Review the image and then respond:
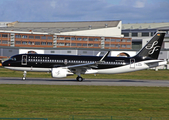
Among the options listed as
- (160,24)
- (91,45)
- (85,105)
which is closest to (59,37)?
(91,45)

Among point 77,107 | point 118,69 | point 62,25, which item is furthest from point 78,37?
point 77,107

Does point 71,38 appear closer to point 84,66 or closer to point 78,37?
point 78,37

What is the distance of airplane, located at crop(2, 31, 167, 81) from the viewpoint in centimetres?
4316

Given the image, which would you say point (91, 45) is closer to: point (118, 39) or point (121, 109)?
point (118, 39)

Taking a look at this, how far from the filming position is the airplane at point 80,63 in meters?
43.2

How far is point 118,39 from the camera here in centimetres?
14962

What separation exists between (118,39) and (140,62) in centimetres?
10382

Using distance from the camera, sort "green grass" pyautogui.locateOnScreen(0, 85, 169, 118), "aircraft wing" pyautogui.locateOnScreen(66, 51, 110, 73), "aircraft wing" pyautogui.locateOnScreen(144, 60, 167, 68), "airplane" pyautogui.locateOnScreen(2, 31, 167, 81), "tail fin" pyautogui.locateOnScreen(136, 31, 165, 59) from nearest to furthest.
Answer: "green grass" pyautogui.locateOnScreen(0, 85, 169, 118), "aircraft wing" pyautogui.locateOnScreen(66, 51, 110, 73), "airplane" pyautogui.locateOnScreen(2, 31, 167, 81), "aircraft wing" pyautogui.locateOnScreen(144, 60, 167, 68), "tail fin" pyautogui.locateOnScreen(136, 31, 165, 59)

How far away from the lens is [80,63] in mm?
44969

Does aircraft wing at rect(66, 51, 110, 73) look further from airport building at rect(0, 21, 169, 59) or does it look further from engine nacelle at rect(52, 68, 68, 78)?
airport building at rect(0, 21, 169, 59)

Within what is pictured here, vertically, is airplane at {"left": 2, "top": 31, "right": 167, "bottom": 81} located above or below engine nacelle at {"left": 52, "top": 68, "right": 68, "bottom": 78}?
above

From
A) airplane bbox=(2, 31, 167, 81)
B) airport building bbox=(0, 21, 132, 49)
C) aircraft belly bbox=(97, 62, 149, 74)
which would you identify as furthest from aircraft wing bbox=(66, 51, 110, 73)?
airport building bbox=(0, 21, 132, 49)

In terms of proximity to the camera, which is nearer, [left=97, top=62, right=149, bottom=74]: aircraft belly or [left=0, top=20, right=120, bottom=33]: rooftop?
[left=97, top=62, right=149, bottom=74]: aircraft belly

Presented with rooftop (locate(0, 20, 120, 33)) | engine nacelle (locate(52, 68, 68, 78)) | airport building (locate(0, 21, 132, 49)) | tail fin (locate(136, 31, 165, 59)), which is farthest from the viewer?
rooftop (locate(0, 20, 120, 33))
